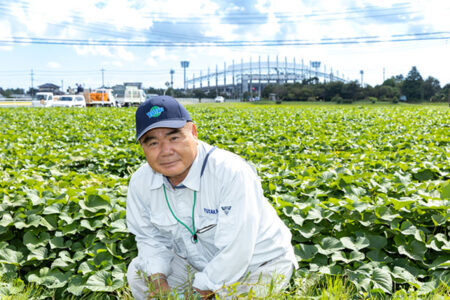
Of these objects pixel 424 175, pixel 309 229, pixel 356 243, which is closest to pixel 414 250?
pixel 356 243

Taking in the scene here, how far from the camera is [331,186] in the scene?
4043mm

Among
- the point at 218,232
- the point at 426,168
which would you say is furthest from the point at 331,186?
the point at 218,232

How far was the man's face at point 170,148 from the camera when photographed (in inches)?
88.2

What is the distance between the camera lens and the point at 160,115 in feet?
7.14

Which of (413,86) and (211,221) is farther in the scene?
(413,86)

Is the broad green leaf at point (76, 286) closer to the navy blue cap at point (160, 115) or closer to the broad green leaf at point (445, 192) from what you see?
the navy blue cap at point (160, 115)

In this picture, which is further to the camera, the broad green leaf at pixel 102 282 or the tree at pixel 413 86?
the tree at pixel 413 86

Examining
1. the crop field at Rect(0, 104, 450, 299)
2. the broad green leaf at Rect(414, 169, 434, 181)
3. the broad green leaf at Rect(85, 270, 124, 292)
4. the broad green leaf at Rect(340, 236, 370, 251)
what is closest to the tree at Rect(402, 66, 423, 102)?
the broad green leaf at Rect(414, 169, 434, 181)

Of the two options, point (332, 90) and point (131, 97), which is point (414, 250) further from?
point (332, 90)

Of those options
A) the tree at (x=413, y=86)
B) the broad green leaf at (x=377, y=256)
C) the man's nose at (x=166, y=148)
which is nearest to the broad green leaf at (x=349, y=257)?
the broad green leaf at (x=377, y=256)

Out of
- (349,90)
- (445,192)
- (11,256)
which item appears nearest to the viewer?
(11,256)

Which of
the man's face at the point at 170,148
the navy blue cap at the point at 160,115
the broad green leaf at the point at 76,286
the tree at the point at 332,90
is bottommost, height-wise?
the broad green leaf at the point at 76,286

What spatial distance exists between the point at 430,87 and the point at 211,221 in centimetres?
6008

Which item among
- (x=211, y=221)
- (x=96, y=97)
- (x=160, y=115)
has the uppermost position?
A: (x=96, y=97)
